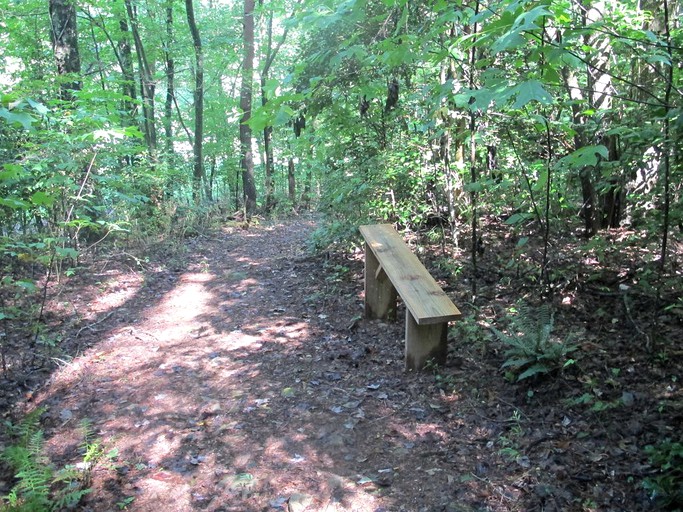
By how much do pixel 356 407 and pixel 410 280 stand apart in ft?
3.95

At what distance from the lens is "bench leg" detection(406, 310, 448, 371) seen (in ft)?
12.8

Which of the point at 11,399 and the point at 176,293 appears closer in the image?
the point at 11,399

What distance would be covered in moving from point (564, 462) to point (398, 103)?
17.7 ft

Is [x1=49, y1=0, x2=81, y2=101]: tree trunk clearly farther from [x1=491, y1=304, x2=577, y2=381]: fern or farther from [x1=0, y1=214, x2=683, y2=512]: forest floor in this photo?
[x1=491, y1=304, x2=577, y2=381]: fern

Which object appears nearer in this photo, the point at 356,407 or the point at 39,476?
the point at 39,476

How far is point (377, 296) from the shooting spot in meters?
5.16

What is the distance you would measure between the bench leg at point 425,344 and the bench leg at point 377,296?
1197 millimetres

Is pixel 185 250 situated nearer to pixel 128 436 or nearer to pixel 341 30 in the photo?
pixel 341 30

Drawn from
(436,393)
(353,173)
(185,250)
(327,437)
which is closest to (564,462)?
(436,393)

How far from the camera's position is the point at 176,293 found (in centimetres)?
674

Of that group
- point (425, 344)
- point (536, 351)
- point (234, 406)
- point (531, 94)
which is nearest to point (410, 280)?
point (425, 344)

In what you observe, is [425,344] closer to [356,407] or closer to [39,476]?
[356,407]

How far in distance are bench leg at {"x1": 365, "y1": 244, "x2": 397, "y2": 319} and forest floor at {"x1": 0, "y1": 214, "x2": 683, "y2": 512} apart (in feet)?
0.53

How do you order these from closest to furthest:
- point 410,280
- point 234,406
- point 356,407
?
1. point 356,407
2. point 234,406
3. point 410,280
